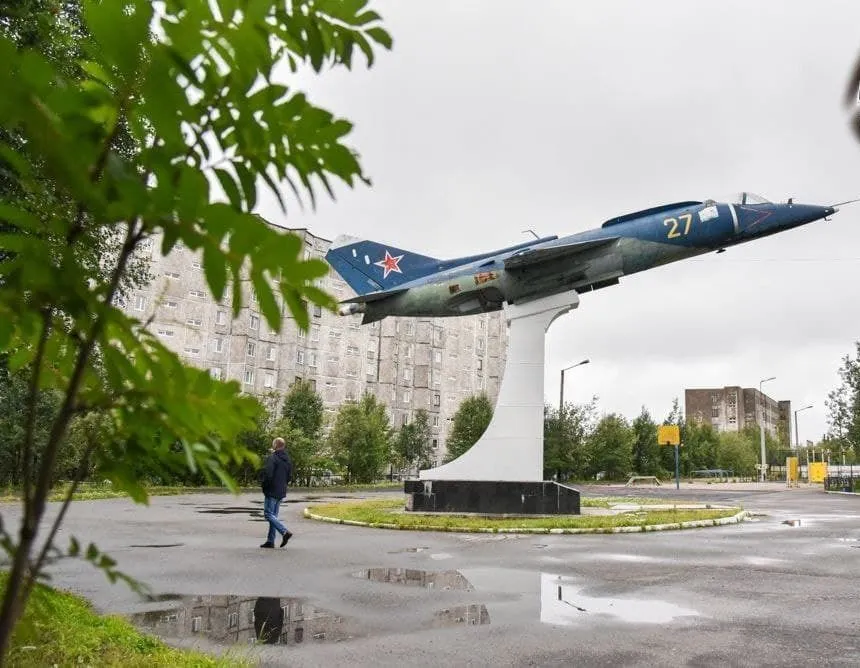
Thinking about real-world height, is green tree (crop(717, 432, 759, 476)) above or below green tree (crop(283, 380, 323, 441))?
below

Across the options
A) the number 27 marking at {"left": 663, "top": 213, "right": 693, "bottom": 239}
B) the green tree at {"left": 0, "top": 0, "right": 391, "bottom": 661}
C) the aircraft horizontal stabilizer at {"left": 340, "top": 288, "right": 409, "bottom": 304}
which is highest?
the number 27 marking at {"left": 663, "top": 213, "right": 693, "bottom": 239}

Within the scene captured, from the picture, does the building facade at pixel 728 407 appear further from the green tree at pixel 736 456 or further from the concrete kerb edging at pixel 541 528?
the concrete kerb edging at pixel 541 528

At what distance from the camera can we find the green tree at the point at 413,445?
5906cm

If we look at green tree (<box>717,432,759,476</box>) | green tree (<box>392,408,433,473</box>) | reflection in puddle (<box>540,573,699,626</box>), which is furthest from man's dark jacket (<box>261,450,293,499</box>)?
green tree (<box>717,432,759,476</box>)

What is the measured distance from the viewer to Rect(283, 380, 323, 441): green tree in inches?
1955

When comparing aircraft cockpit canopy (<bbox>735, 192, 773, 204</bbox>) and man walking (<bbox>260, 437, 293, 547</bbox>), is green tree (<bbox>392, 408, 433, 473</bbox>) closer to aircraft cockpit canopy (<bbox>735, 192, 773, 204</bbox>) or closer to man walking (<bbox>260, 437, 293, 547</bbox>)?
aircraft cockpit canopy (<bbox>735, 192, 773, 204</bbox>)

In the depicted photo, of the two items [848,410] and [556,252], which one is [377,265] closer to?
[556,252]

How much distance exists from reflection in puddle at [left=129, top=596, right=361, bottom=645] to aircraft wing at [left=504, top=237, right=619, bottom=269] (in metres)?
12.5

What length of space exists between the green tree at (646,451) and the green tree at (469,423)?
630 inches

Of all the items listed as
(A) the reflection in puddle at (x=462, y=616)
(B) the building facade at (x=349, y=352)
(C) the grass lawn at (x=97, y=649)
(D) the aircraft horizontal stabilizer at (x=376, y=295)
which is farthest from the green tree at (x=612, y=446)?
(C) the grass lawn at (x=97, y=649)

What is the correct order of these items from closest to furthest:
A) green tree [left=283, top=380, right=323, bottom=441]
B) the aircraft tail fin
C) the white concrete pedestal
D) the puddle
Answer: the puddle → the white concrete pedestal → the aircraft tail fin → green tree [left=283, top=380, right=323, bottom=441]

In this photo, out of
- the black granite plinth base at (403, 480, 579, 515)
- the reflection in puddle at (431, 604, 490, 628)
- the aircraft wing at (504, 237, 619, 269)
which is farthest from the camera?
the black granite plinth base at (403, 480, 579, 515)

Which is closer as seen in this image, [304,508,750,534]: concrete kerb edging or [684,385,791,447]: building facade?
[304,508,750,534]: concrete kerb edging

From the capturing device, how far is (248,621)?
22.7ft
